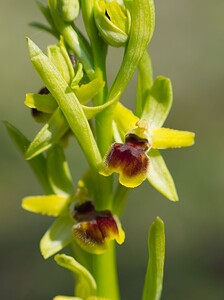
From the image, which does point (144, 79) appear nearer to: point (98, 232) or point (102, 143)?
point (102, 143)

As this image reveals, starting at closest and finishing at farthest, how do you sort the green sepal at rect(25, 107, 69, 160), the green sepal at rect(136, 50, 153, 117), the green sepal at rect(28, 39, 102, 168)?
the green sepal at rect(28, 39, 102, 168) → the green sepal at rect(25, 107, 69, 160) → the green sepal at rect(136, 50, 153, 117)

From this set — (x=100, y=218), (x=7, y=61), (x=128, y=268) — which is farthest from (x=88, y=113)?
(x=7, y=61)

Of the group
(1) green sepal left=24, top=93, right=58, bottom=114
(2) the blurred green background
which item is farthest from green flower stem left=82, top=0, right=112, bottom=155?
(2) the blurred green background

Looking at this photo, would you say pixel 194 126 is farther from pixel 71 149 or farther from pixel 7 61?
pixel 7 61

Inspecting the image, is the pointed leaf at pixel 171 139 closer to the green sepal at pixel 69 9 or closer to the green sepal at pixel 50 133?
the green sepal at pixel 50 133

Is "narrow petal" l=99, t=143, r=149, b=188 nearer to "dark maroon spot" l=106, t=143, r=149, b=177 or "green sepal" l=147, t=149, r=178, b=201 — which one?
"dark maroon spot" l=106, t=143, r=149, b=177

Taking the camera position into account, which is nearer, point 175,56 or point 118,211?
point 118,211
